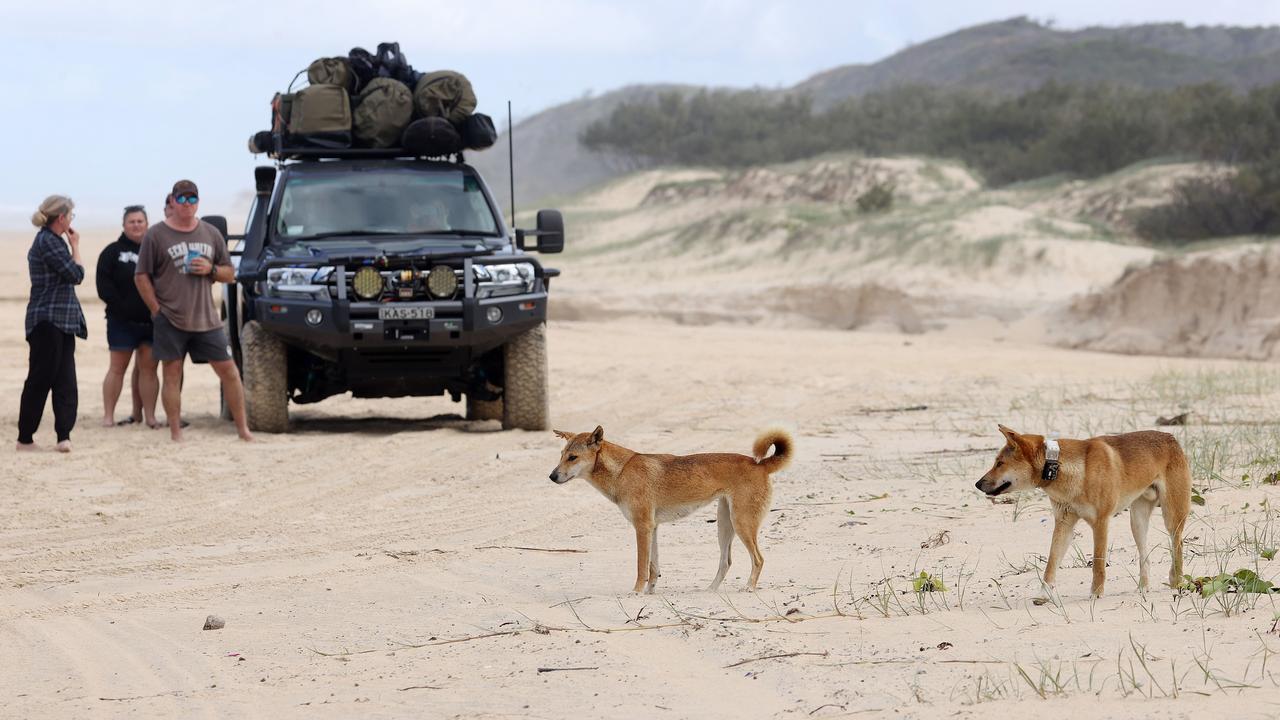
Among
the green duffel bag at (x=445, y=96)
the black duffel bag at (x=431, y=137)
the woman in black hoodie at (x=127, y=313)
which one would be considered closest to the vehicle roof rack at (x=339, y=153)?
the black duffel bag at (x=431, y=137)

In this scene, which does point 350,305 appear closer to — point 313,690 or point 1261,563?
point 313,690

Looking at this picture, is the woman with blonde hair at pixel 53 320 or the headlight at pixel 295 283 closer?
the woman with blonde hair at pixel 53 320

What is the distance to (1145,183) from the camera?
31.0 meters

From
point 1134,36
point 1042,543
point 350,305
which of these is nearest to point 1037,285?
point 350,305

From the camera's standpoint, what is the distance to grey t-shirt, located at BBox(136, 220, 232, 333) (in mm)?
10797

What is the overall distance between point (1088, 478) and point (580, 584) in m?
2.29

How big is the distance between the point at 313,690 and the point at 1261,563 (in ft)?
11.8

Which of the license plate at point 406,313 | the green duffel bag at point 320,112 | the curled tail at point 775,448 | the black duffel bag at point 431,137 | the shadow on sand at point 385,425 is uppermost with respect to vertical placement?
the green duffel bag at point 320,112

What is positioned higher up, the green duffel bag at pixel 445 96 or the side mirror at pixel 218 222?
the green duffel bag at pixel 445 96

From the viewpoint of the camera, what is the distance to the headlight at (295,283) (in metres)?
10.7

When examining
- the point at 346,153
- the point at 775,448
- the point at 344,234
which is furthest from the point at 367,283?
the point at 775,448

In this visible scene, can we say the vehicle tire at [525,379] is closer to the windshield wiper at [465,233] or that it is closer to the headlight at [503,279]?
the headlight at [503,279]

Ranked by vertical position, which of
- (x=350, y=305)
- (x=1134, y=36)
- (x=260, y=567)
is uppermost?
(x=1134, y=36)

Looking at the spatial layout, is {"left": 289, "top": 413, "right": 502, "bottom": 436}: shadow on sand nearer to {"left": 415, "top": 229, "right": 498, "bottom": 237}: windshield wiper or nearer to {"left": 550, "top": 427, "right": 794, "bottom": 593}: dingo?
{"left": 415, "top": 229, "right": 498, "bottom": 237}: windshield wiper
